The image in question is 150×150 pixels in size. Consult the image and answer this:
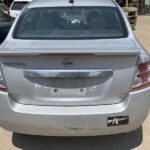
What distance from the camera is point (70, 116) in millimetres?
3936

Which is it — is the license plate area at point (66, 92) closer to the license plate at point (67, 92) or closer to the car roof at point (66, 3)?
the license plate at point (67, 92)

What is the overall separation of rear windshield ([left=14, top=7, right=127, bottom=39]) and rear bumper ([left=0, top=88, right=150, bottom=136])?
97cm

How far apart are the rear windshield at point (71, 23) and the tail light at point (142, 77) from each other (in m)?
0.71

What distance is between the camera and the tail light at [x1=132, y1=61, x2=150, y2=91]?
4031 millimetres

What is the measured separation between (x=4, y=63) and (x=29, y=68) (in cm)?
26

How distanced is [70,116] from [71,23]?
151 centimetres

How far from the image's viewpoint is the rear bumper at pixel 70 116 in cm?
395

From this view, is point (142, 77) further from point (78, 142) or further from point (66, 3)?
point (66, 3)

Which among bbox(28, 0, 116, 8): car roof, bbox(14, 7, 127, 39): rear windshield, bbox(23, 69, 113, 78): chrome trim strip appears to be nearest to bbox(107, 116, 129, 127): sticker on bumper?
bbox(23, 69, 113, 78): chrome trim strip

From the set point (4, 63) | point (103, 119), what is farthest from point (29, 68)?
point (103, 119)

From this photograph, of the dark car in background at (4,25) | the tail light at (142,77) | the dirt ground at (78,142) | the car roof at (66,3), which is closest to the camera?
the tail light at (142,77)

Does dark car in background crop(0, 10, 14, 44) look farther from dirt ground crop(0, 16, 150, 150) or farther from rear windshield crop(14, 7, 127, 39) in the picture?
dirt ground crop(0, 16, 150, 150)

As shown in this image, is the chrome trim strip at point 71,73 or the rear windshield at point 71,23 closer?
the chrome trim strip at point 71,73

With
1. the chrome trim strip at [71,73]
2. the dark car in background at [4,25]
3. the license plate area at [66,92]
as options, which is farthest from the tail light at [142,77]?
the dark car in background at [4,25]
